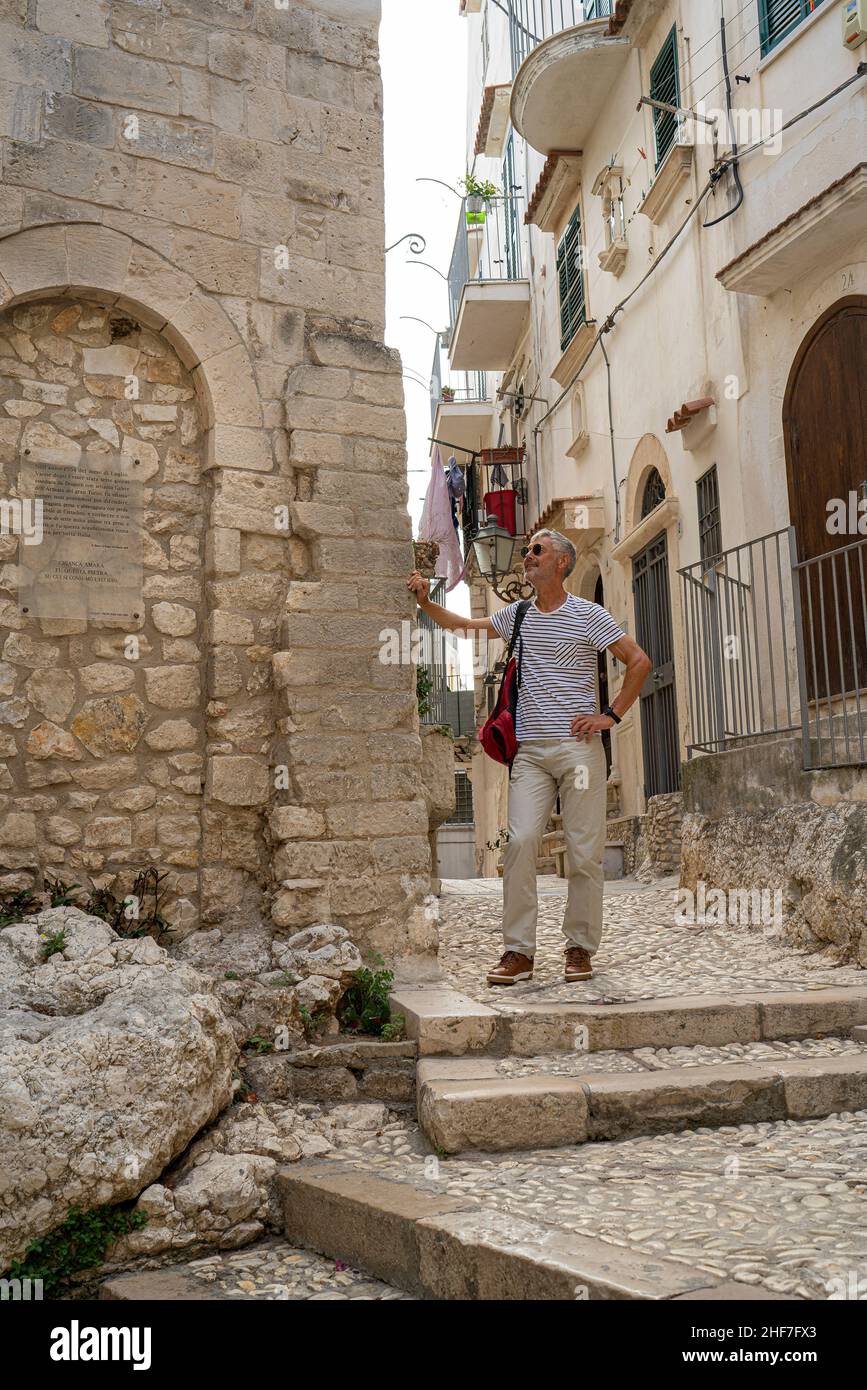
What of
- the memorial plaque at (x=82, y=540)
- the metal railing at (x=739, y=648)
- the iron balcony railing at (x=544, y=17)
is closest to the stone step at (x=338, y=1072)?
the memorial plaque at (x=82, y=540)

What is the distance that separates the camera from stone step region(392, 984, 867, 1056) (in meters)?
4.36

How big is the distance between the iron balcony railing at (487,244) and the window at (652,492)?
647 centimetres

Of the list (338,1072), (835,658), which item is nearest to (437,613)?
(338,1072)

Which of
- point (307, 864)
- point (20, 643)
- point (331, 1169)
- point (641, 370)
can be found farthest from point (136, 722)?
point (641, 370)

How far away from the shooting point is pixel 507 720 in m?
5.32

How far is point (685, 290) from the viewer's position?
10023 millimetres

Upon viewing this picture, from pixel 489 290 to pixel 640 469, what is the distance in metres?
6.05

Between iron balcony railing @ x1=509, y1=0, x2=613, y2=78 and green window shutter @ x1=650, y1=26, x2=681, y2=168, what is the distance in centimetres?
123

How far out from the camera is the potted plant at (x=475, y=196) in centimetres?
1678

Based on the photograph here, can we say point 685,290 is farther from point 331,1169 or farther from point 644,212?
point 331,1169

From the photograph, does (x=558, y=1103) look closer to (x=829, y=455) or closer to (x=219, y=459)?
(x=219, y=459)

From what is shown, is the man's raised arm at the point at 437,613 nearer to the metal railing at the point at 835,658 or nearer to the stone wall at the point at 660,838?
the metal railing at the point at 835,658

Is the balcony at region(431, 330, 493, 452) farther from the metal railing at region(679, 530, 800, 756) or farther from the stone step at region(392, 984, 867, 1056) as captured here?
the stone step at region(392, 984, 867, 1056)
